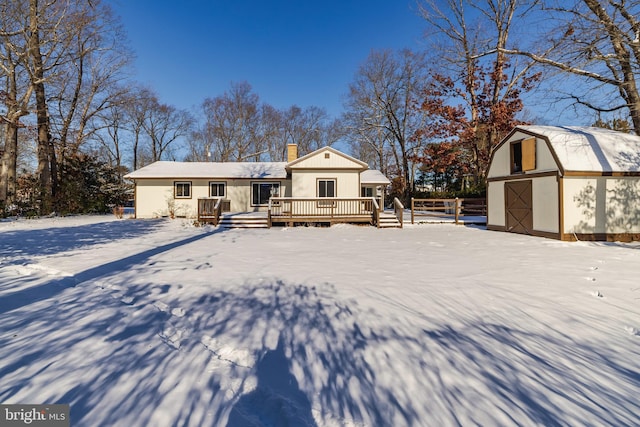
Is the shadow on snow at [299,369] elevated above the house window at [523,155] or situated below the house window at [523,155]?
below

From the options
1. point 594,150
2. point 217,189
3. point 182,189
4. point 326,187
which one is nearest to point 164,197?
point 182,189

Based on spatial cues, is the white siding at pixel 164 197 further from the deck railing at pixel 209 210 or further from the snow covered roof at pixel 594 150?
the snow covered roof at pixel 594 150

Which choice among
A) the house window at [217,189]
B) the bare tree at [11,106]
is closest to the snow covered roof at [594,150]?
the house window at [217,189]

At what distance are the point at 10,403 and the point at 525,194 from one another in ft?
47.5

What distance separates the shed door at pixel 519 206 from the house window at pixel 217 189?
16149 mm

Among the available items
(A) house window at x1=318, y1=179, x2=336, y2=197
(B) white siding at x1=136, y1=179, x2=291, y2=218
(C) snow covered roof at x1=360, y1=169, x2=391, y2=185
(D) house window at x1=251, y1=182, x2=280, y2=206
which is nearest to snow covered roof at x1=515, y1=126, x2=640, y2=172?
(A) house window at x1=318, y1=179, x2=336, y2=197

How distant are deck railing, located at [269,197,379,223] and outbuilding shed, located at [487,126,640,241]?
6.65 metres

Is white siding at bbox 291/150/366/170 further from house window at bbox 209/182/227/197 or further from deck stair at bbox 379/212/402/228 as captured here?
house window at bbox 209/182/227/197

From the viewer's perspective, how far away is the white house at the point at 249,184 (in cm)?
1602

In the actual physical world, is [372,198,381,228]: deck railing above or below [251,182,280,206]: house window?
below

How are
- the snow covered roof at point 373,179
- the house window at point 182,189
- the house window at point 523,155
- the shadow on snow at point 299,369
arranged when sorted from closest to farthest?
the shadow on snow at point 299,369 → the house window at point 523,155 → the house window at point 182,189 → the snow covered roof at point 373,179

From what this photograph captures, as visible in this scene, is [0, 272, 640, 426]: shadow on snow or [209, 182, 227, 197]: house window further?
[209, 182, 227, 197]: house window

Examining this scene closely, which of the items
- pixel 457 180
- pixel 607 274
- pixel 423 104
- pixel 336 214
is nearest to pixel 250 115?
pixel 423 104

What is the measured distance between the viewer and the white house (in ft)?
52.5
